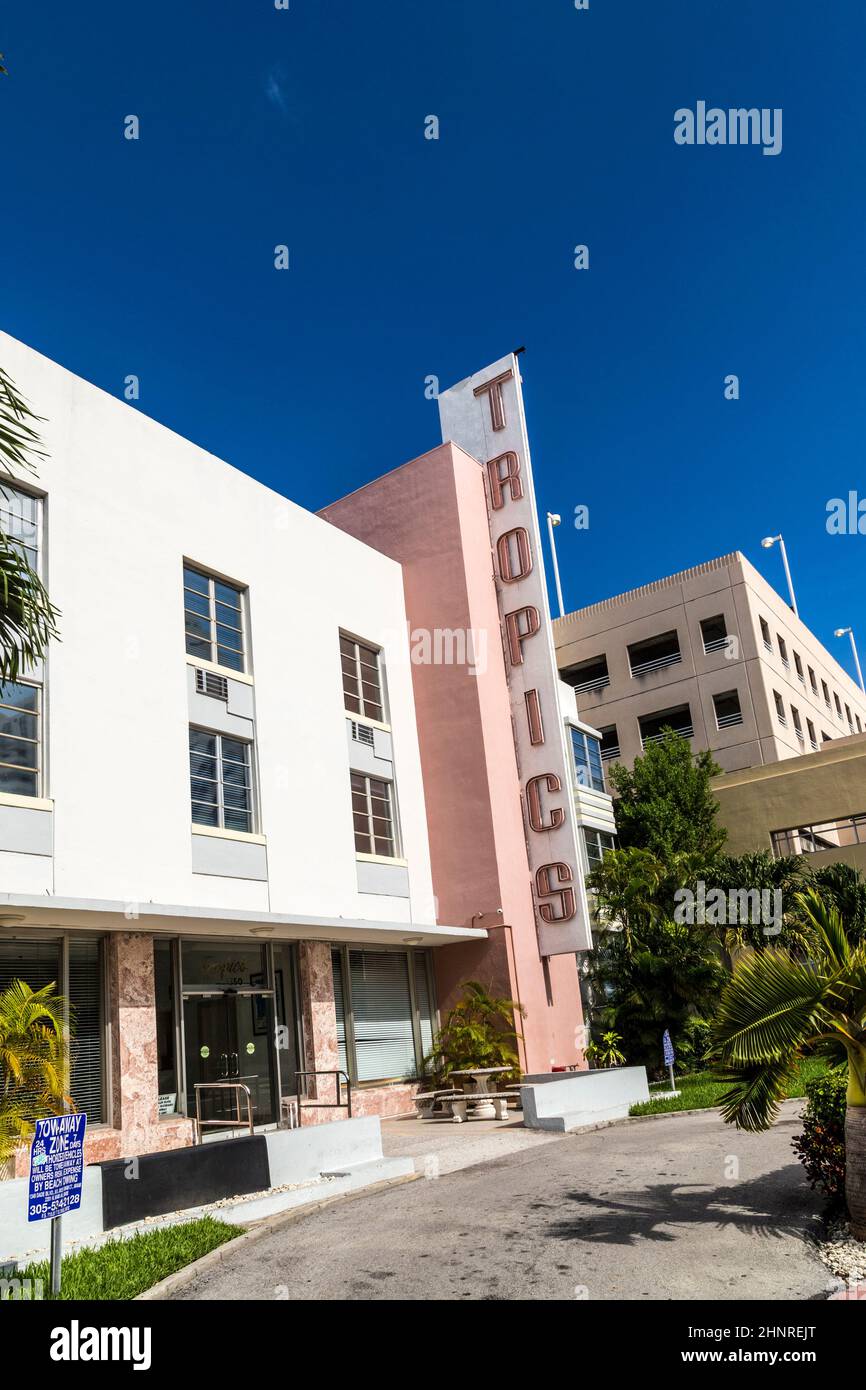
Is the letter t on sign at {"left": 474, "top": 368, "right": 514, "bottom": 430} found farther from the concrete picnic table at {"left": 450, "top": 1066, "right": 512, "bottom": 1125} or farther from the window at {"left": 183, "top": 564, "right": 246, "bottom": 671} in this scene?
the concrete picnic table at {"left": 450, "top": 1066, "right": 512, "bottom": 1125}

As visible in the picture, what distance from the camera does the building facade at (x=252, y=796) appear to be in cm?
1591

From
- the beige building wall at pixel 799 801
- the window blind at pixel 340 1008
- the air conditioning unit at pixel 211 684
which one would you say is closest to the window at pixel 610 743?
the beige building wall at pixel 799 801

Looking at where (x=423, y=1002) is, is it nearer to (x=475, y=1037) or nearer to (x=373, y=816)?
(x=475, y=1037)

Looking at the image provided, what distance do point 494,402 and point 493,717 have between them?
29.0 feet

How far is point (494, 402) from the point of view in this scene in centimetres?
2814

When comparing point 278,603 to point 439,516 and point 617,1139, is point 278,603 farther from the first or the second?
point 617,1139

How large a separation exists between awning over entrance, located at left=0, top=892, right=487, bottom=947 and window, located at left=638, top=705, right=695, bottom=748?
2269 cm

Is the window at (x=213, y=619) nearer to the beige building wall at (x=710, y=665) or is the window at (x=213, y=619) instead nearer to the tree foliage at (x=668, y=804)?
the tree foliage at (x=668, y=804)

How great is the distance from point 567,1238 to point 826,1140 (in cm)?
257

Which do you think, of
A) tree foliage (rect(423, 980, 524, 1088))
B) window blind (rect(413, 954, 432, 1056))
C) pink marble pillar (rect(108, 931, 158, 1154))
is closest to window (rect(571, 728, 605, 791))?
window blind (rect(413, 954, 432, 1056))

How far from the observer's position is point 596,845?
2969 cm

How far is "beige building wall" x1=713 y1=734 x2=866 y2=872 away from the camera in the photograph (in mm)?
32812

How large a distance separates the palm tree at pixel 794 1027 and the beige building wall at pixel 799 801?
2488 cm
